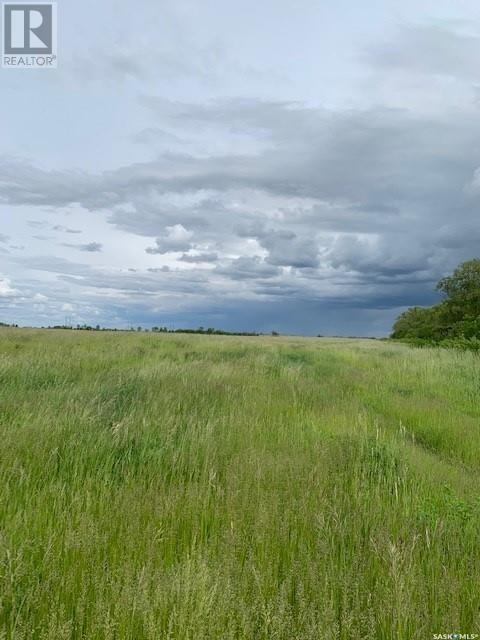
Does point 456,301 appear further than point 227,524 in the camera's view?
Yes

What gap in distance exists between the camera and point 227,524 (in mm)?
2684

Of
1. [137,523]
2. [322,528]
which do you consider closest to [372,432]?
[322,528]

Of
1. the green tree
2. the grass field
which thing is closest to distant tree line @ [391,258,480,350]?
the green tree

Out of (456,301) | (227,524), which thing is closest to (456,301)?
(456,301)

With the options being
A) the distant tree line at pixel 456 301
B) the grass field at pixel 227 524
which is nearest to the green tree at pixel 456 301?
the distant tree line at pixel 456 301

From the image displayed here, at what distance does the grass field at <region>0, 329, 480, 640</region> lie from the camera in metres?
1.89

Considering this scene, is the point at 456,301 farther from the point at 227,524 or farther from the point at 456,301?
the point at 227,524

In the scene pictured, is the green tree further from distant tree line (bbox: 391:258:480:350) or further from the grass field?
the grass field

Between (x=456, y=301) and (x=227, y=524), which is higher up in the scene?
(x=456, y=301)

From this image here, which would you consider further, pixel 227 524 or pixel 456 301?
pixel 456 301

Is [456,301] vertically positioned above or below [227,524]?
above

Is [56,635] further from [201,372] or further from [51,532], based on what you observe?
[201,372]

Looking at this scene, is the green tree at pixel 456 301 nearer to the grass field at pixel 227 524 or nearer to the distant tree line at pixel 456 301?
Answer: the distant tree line at pixel 456 301

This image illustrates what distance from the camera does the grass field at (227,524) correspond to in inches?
74.3
